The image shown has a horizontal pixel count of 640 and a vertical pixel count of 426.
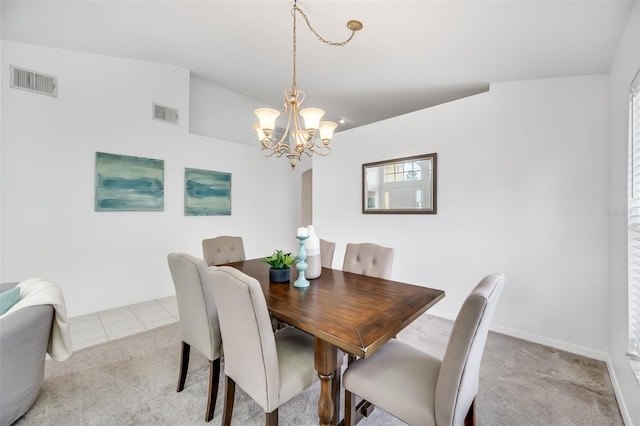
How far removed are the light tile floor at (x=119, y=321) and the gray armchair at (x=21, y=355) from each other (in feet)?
3.17

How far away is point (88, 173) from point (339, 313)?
142 inches

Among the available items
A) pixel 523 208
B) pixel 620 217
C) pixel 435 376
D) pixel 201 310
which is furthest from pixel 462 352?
pixel 523 208

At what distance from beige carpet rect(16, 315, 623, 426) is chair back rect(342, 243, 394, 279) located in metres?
0.93

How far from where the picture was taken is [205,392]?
1.85m

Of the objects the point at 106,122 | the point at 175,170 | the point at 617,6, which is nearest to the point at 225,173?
the point at 175,170

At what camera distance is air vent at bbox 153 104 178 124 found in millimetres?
3668

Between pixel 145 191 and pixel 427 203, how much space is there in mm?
3827

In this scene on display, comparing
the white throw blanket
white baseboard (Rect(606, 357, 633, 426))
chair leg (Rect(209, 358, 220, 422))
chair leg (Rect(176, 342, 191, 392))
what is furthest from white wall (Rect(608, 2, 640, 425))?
the white throw blanket

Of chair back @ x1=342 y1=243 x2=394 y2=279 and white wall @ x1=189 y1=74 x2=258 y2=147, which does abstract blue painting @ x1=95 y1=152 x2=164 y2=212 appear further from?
chair back @ x1=342 y1=243 x2=394 y2=279

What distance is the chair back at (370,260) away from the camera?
2264 mm

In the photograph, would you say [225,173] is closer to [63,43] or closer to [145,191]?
[145,191]

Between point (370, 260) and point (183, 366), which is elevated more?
point (370, 260)

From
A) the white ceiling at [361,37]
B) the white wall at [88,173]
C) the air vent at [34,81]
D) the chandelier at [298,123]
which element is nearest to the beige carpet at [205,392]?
the white wall at [88,173]

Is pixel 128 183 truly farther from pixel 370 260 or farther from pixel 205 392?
pixel 370 260
